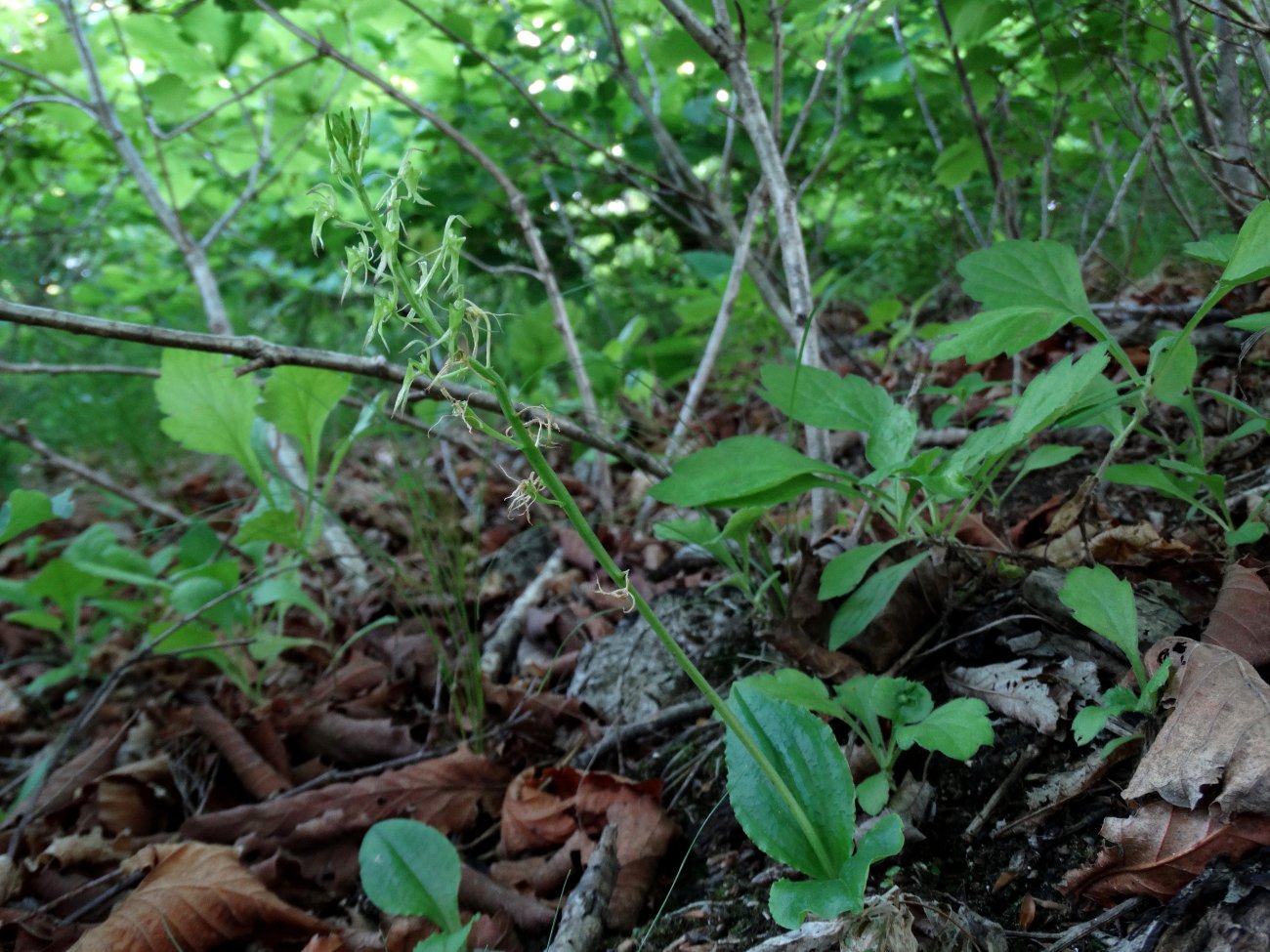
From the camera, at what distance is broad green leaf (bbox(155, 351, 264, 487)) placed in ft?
6.25

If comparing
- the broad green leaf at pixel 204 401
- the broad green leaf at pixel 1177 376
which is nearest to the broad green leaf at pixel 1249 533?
the broad green leaf at pixel 1177 376

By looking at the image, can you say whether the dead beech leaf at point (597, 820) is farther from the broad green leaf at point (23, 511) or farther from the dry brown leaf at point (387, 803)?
the broad green leaf at point (23, 511)

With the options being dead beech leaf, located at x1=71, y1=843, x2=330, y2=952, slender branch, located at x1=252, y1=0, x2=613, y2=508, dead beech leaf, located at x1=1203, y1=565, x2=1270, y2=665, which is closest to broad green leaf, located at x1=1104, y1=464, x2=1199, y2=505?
dead beech leaf, located at x1=1203, y1=565, x2=1270, y2=665

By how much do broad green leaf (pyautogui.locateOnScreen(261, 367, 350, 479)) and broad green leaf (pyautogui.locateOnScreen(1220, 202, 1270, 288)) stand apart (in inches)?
61.9

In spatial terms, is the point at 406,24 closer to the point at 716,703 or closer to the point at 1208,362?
the point at 1208,362

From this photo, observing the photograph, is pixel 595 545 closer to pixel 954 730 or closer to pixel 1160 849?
pixel 954 730

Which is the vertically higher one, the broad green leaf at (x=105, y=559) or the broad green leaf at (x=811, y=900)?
the broad green leaf at (x=811, y=900)

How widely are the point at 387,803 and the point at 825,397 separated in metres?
1.03

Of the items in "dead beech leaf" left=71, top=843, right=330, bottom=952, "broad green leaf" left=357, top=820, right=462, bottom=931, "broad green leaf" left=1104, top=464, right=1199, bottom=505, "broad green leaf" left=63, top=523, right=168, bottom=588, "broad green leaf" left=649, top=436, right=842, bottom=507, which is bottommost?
"dead beech leaf" left=71, top=843, right=330, bottom=952

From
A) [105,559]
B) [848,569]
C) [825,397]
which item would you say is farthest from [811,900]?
[105,559]

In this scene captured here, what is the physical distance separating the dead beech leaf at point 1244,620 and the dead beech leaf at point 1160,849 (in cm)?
22

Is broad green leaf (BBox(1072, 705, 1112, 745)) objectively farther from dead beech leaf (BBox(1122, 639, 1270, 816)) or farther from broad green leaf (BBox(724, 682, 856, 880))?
broad green leaf (BBox(724, 682, 856, 880))

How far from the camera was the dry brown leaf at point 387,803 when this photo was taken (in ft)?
4.88

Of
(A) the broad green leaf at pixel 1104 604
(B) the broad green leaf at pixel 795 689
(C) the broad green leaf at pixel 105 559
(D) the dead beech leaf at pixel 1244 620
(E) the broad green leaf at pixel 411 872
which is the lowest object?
(E) the broad green leaf at pixel 411 872
